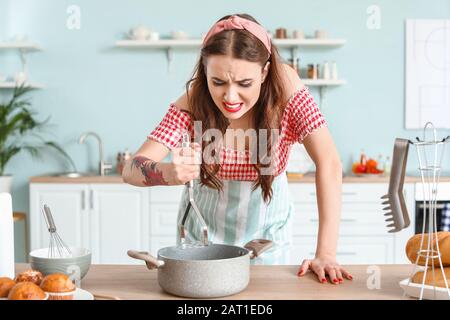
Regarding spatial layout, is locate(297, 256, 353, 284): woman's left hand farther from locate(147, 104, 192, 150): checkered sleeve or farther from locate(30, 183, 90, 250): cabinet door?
locate(30, 183, 90, 250): cabinet door

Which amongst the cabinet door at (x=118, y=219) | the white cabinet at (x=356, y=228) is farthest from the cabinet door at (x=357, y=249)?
the cabinet door at (x=118, y=219)

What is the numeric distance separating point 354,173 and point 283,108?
2.32m

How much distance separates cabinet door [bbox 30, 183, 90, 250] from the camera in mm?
3486

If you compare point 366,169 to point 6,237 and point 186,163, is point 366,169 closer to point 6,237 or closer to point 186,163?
point 186,163

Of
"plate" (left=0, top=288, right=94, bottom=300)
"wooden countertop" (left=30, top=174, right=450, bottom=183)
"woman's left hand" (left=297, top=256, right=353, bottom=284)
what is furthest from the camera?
"wooden countertop" (left=30, top=174, right=450, bottom=183)

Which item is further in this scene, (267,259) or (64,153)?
(64,153)

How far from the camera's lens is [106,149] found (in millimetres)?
3936

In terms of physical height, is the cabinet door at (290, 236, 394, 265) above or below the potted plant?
below

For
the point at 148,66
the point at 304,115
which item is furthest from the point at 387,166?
the point at 304,115

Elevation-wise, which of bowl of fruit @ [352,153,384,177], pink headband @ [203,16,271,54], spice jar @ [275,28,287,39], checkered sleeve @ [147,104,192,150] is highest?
spice jar @ [275,28,287,39]

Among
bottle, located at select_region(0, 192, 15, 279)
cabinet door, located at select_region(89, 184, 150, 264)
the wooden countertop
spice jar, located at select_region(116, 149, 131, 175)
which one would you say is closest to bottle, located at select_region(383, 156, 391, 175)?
the wooden countertop

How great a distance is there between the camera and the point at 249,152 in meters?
1.62
